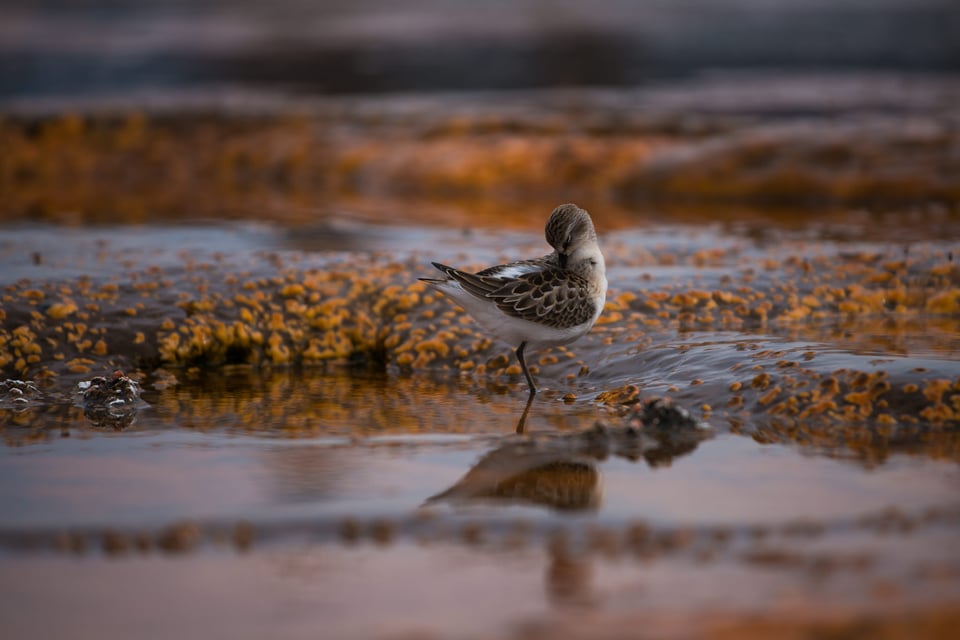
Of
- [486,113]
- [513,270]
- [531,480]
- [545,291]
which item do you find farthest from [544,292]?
[486,113]

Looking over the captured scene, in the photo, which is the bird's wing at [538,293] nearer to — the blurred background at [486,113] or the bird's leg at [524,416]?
the bird's leg at [524,416]

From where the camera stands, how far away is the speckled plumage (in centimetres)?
446

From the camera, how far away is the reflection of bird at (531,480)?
10.5 ft

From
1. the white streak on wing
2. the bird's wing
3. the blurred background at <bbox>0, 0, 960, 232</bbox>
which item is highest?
the blurred background at <bbox>0, 0, 960, 232</bbox>

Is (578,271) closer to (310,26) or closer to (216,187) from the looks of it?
(216,187)

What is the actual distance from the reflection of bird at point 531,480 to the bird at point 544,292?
31.7 inches

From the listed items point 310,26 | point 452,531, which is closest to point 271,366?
point 452,531

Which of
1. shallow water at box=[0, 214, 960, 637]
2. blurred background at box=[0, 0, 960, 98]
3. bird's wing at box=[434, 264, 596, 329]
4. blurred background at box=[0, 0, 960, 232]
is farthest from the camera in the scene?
blurred background at box=[0, 0, 960, 98]

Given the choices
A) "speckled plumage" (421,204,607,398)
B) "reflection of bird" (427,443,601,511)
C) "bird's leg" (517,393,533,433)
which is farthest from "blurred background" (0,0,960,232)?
"reflection of bird" (427,443,601,511)

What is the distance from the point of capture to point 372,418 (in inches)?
165

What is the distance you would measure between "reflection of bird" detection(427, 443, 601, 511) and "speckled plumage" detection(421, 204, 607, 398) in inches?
31.7

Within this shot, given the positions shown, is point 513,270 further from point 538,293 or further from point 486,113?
point 486,113

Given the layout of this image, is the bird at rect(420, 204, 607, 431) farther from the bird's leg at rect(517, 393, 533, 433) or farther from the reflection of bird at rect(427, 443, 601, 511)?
the reflection of bird at rect(427, 443, 601, 511)

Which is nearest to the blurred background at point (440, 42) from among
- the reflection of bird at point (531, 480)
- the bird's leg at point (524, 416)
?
the bird's leg at point (524, 416)
